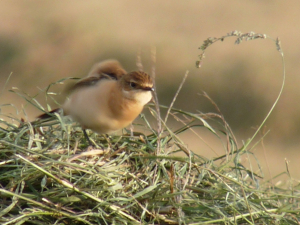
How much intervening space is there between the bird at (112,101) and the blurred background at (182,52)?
4.08 metres

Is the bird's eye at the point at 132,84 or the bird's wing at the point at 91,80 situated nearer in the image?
the bird's eye at the point at 132,84

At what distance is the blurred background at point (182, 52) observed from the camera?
8.27 m

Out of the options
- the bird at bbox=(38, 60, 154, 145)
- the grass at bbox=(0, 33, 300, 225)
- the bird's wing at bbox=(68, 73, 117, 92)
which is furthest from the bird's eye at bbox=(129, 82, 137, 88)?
the grass at bbox=(0, 33, 300, 225)

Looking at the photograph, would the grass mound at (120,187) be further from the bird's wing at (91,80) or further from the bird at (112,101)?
the bird's wing at (91,80)

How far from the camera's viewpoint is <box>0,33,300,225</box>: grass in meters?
2.50

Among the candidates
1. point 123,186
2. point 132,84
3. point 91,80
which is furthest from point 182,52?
point 123,186

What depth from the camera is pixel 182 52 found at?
31.1 feet

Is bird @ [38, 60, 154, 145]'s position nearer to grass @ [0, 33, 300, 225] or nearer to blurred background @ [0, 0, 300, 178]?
grass @ [0, 33, 300, 225]

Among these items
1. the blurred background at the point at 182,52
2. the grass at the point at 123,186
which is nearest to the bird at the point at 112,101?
the grass at the point at 123,186

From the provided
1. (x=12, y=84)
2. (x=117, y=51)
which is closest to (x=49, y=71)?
(x=12, y=84)

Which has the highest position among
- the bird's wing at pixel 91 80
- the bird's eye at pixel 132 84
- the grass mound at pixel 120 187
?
the bird's eye at pixel 132 84

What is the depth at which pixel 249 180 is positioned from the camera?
310 centimetres

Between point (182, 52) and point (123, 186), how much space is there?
6980 millimetres

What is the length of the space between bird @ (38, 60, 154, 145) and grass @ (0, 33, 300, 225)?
0.34 meters
